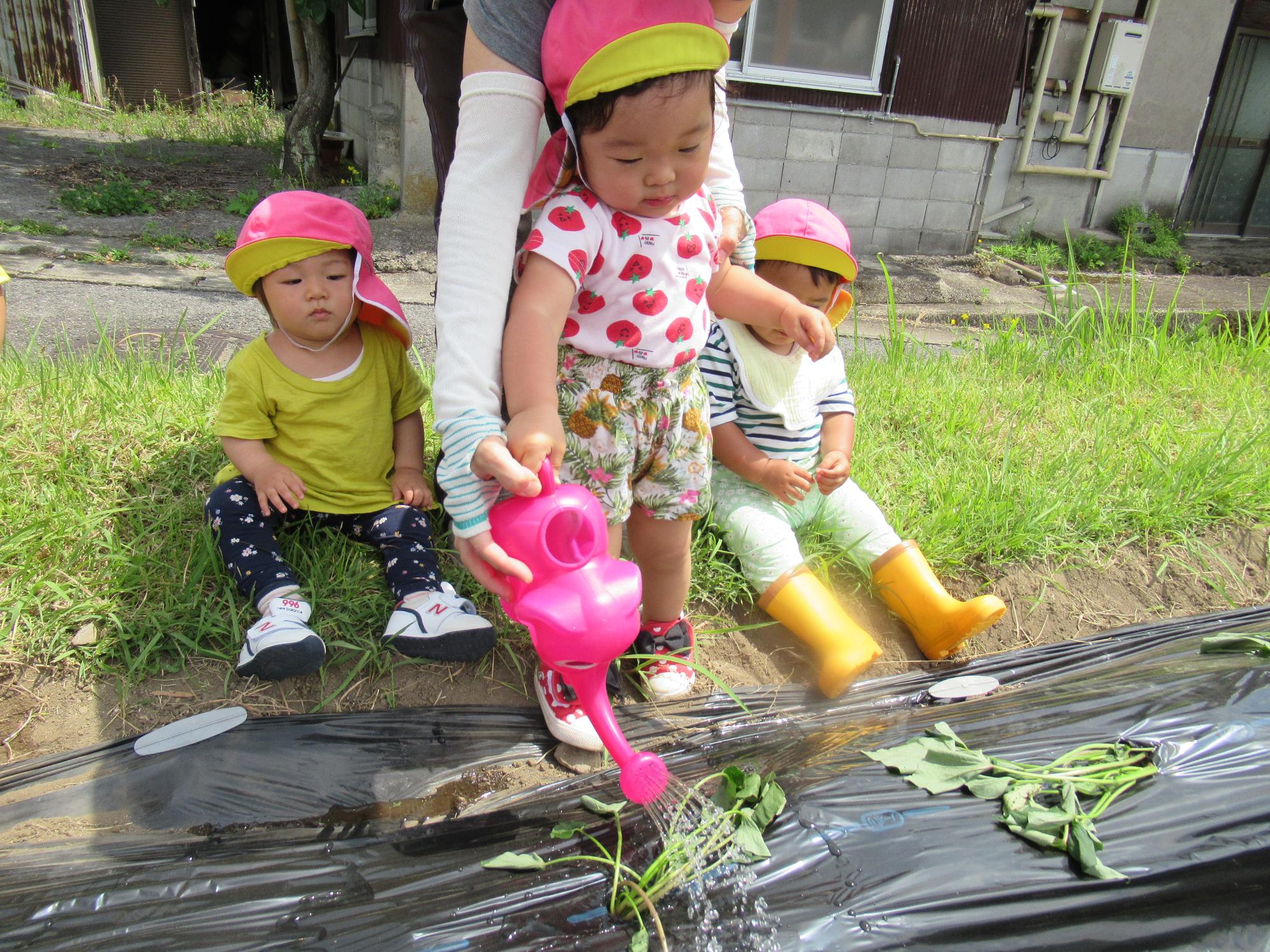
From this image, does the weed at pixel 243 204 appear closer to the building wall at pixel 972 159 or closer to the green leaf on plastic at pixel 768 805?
the building wall at pixel 972 159

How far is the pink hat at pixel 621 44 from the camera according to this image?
1142 mm

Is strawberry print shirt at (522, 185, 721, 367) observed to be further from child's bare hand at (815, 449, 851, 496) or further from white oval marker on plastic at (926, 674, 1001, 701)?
white oval marker on plastic at (926, 674, 1001, 701)

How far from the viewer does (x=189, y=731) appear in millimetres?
1535

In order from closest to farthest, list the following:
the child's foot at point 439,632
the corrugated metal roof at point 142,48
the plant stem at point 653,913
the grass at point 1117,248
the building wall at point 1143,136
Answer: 1. the plant stem at point 653,913
2. the child's foot at point 439,632
3. the grass at point 1117,248
4. the building wall at point 1143,136
5. the corrugated metal roof at point 142,48

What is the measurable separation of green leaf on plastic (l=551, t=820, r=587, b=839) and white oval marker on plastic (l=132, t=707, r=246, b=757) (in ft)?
2.21

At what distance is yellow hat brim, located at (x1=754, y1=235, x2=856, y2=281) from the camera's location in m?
1.99

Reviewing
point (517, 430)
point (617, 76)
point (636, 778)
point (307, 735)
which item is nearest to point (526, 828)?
point (636, 778)

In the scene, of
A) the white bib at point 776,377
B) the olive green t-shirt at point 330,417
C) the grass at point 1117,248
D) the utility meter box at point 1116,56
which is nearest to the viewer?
the olive green t-shirt at point 330,417

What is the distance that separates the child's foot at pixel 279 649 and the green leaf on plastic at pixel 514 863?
59 cm

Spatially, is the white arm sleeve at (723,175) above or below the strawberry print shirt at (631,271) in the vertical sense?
above

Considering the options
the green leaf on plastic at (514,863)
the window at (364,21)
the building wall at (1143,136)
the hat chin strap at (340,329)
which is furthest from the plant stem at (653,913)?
the building wall at (1143,136)

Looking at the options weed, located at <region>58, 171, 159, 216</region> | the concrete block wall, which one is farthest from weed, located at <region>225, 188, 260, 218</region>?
the concrete block wall

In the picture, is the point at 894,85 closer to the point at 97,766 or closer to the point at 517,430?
the point at 517,430

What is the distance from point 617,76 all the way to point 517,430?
510 millimetres
